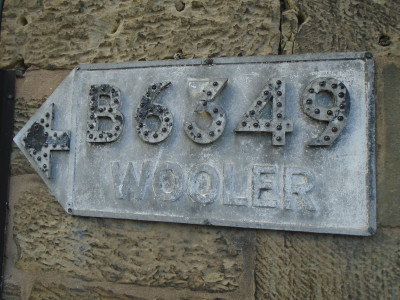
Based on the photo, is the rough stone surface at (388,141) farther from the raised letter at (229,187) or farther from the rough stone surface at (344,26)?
the raised letter at (229,187)

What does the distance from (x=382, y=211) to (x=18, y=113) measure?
147cm

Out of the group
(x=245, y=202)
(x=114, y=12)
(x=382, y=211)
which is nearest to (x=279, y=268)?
(x=245, y=202)

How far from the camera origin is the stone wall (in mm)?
1142

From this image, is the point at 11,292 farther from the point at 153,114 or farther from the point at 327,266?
the point at 327,266

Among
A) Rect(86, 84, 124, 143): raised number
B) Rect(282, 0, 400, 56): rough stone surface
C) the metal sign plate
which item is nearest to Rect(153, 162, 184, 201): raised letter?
the metal sign plate

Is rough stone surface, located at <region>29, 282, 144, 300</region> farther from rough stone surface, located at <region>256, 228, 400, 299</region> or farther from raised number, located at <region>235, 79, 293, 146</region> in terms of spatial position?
raised number, located at <region>235, 79, 293, 146</region>

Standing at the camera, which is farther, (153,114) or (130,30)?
(130,30)

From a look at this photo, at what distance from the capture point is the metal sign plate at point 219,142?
114 cm

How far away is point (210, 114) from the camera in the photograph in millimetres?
1250

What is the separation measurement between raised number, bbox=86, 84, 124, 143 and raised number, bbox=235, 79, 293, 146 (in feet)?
1.53

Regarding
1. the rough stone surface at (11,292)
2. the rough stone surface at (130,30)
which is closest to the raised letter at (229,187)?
the rough stone surface at (130,30)

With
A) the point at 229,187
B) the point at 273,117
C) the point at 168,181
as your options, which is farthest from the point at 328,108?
the point at 168,181

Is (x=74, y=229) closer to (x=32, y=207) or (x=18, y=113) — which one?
(x=32, y=207)

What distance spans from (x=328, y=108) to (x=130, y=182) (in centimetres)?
74
